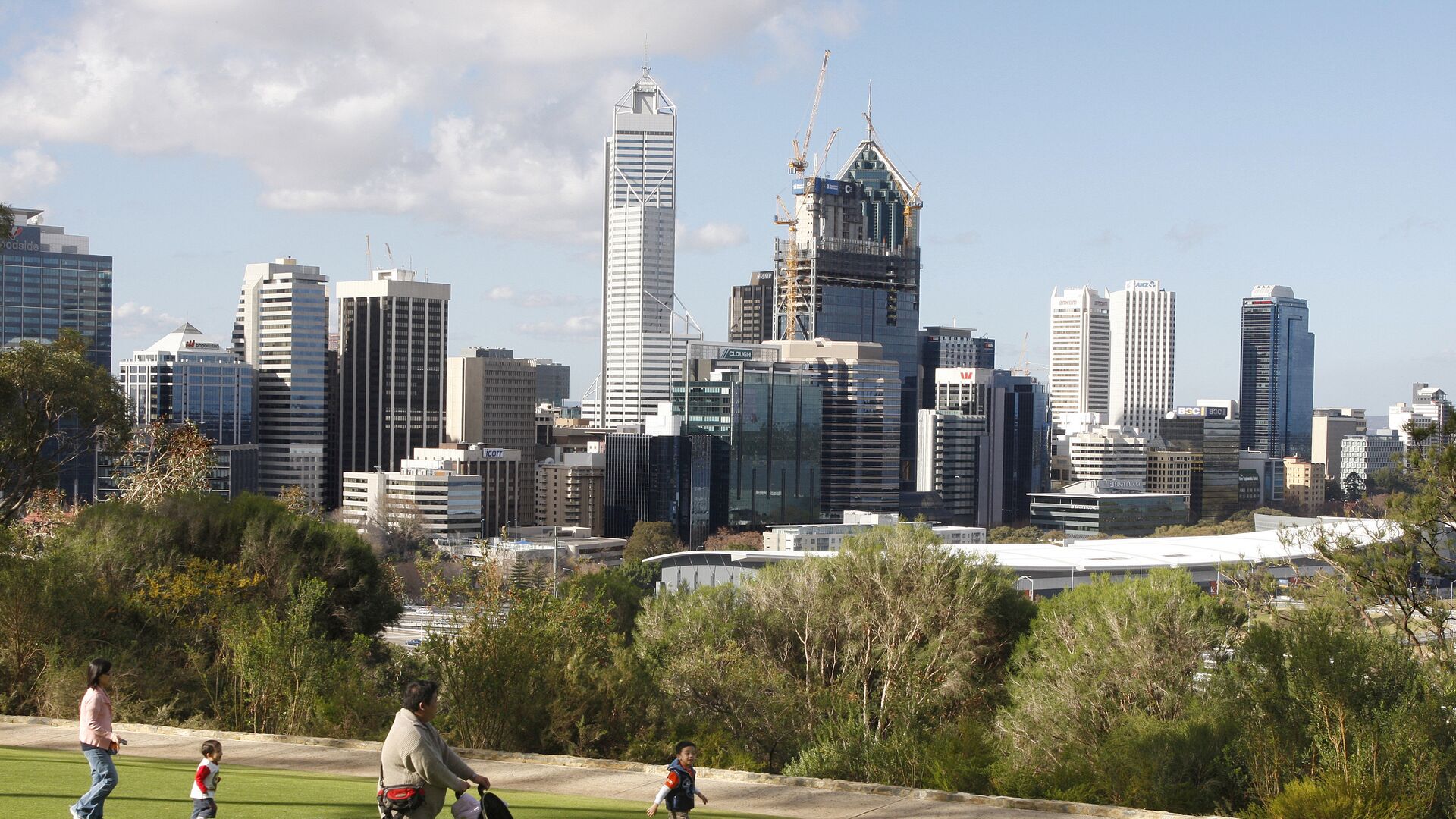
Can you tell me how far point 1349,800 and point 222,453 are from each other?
14318cm

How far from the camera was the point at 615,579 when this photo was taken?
43188mm

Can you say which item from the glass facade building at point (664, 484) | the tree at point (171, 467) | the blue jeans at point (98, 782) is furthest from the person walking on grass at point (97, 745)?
the glass facade building at point (664, 484)

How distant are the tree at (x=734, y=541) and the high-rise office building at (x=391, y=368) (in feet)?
138

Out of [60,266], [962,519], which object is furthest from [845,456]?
[60,266]

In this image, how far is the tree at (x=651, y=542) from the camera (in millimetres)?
136125

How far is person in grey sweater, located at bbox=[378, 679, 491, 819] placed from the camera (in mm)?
9555

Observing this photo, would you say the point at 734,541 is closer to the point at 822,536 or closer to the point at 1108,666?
the point at 822,536

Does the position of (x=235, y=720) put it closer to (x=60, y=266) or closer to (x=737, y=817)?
(x=737, y=817)

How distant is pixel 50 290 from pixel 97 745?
154216 mm

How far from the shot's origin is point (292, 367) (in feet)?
558

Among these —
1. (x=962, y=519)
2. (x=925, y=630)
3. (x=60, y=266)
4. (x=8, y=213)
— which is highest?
(x=60, y=266)

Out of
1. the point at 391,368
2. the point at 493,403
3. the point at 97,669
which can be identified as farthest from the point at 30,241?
the point at 97,669

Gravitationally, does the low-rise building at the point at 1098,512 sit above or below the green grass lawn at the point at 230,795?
below

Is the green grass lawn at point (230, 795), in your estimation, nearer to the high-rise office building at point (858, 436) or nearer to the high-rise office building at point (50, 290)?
the high-rise office building at point (50, 290)
